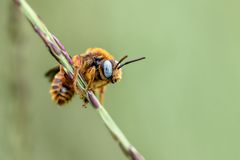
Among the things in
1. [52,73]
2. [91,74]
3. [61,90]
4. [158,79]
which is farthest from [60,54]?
[158,79]

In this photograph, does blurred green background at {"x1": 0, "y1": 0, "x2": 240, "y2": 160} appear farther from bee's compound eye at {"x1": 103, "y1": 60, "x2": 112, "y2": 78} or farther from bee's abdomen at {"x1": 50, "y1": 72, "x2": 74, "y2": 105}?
bee's compound eye at {"x1": 103, "y1": 60, "x2": 112, "y2": 78}

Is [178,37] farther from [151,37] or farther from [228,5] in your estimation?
[228,5]

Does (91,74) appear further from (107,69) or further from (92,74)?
(107,69)

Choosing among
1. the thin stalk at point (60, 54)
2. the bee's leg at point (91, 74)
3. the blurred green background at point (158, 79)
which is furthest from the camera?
the blurred green background at point (158, 79)

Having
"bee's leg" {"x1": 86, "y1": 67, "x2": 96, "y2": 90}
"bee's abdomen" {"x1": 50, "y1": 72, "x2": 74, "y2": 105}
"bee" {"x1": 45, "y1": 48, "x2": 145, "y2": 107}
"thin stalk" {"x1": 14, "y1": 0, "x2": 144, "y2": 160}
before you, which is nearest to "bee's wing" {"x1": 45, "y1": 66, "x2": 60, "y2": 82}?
"bee" {"x1": 45, "y1": 48, "x2": 145, "y2": 107}

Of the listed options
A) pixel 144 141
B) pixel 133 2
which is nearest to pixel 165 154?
pixel 144 141

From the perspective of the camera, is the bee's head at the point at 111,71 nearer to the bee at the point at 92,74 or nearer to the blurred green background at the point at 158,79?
the bee at the point at 92,74

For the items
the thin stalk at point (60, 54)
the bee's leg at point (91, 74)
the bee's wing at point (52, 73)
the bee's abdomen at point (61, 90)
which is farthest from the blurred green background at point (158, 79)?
the thin stalk at point (60, 54)
